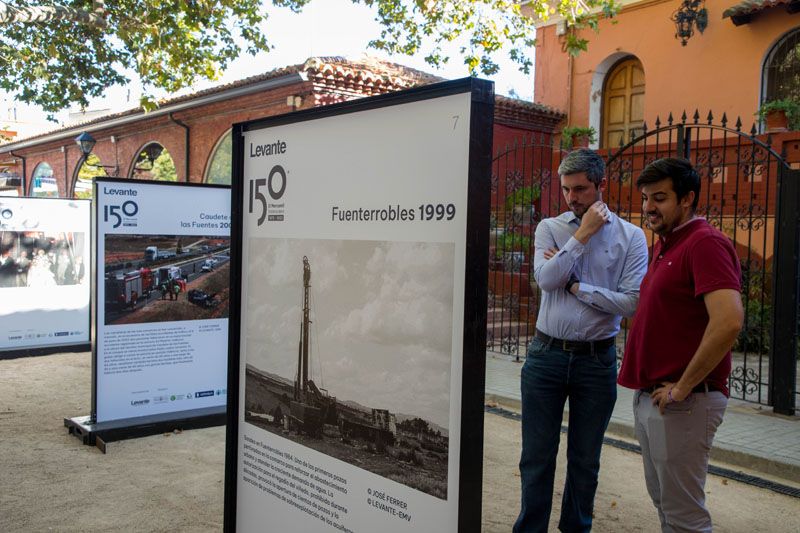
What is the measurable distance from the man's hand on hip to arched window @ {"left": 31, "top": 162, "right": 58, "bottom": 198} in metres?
29.5

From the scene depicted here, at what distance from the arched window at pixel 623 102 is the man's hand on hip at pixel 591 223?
1391 centimetres

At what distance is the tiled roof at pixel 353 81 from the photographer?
47.5ft

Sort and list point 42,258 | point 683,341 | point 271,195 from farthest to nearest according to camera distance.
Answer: point 42,258
point 683,341
point 271,195

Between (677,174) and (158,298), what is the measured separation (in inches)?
182

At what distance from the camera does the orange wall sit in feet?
46.0

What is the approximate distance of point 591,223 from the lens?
327cm

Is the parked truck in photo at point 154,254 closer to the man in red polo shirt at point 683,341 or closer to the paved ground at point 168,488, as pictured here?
the paved ground at point 168,488

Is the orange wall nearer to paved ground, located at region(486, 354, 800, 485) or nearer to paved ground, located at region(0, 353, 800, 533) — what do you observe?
paved ground, located at region(486, 354, 800, 485)

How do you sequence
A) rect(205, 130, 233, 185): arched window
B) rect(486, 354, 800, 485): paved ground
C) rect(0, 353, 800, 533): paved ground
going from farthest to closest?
rect(205, 130, 233, 185): arched window, rect(486, 354, 800, 485): paved ground, rect(0, 353, 800, 533): paved ground

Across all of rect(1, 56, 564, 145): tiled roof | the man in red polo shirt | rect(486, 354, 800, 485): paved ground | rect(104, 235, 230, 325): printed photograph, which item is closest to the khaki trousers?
the man in red polo shirt

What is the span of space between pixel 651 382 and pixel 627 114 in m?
15.1

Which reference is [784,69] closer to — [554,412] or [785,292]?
[785,292]

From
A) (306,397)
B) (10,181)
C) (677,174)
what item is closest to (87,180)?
(10,181)

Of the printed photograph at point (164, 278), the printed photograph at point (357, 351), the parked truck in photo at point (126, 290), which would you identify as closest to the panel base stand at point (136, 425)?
the printed photograph at point (164, 278)
